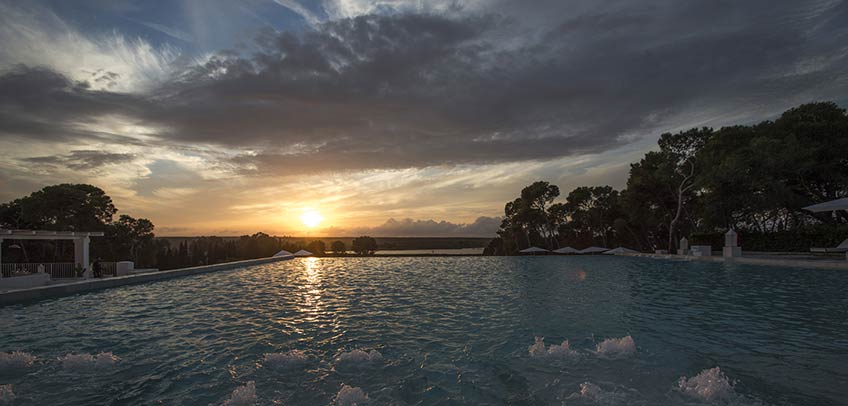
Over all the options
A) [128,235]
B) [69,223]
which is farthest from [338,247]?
[69,223]

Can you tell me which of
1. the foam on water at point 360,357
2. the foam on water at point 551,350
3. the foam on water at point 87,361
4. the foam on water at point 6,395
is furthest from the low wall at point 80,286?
the foam on water at point 551,350

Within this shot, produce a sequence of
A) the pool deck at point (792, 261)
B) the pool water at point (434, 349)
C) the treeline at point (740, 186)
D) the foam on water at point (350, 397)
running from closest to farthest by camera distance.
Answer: the foam on water at point (350, 397), the pool water at point (434, 349), the pool deck at point (792, 261), the treeline at point (740, 186)

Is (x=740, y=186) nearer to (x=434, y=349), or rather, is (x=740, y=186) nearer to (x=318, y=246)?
(x=434, y=349)

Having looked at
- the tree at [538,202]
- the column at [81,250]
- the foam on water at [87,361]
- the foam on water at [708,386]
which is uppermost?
the tree at [538,202]

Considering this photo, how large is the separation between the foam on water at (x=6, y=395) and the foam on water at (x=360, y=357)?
3.93 m

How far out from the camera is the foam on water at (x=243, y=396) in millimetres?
4690

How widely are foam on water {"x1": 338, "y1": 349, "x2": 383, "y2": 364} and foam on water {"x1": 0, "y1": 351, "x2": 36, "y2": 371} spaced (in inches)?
188

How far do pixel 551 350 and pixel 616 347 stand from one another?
112 cm

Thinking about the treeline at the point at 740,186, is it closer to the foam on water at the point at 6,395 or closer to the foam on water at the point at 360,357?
the foam on water at the point at 360,357

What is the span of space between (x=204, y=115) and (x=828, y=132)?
131 ft

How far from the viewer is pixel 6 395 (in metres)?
4.91

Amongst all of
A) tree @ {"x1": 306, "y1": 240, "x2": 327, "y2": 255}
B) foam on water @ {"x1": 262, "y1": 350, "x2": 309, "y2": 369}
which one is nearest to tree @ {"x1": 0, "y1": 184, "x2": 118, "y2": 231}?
tree @ {"x1": 306, "y1": 240, "x2": 327, "y2": 255}

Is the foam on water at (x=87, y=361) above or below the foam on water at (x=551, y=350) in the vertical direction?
above

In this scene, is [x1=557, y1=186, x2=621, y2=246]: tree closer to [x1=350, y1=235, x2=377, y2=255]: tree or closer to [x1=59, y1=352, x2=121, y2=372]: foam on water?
[x1=350, y1=235, x2=377, y2=255]: tree
